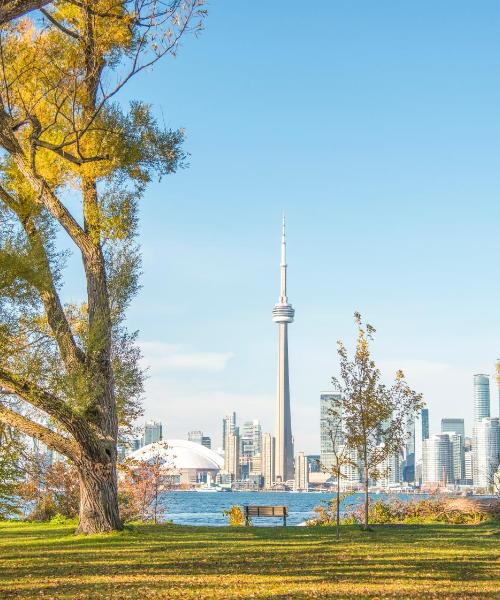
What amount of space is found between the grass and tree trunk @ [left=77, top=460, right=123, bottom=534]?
461 millimetres

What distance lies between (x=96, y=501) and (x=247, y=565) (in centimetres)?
698

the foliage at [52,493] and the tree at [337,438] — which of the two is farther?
the foliage at [52,493]

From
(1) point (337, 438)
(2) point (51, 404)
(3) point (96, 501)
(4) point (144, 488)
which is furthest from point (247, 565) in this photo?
(4) point (144, 488)

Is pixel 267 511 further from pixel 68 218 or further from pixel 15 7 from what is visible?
pixel 15 7

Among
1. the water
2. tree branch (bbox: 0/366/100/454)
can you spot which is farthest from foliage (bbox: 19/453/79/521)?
tree branch (bbox: 0/366/100/454)

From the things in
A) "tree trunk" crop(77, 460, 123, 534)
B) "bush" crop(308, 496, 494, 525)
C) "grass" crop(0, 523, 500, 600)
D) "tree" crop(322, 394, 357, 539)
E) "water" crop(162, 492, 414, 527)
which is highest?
"tree" crop(322, 394, 357, 539)

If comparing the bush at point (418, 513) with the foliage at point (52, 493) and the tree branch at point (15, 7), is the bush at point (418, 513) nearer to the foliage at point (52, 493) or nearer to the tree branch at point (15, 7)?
the foliage at point (52, 493)

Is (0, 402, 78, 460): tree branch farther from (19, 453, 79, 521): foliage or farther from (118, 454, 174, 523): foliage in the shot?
(118, 454, 174, 523): foliage

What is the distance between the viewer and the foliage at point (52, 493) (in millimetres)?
29031

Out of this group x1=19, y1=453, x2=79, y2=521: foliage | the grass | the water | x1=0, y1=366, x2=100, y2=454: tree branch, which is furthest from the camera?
the water

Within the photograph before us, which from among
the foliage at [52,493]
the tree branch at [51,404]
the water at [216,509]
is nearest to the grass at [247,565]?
the tree branch at [51,404]

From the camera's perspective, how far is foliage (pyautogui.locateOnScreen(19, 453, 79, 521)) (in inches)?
1143

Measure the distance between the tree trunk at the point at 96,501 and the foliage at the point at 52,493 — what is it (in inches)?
373

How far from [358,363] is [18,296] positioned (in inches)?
389
